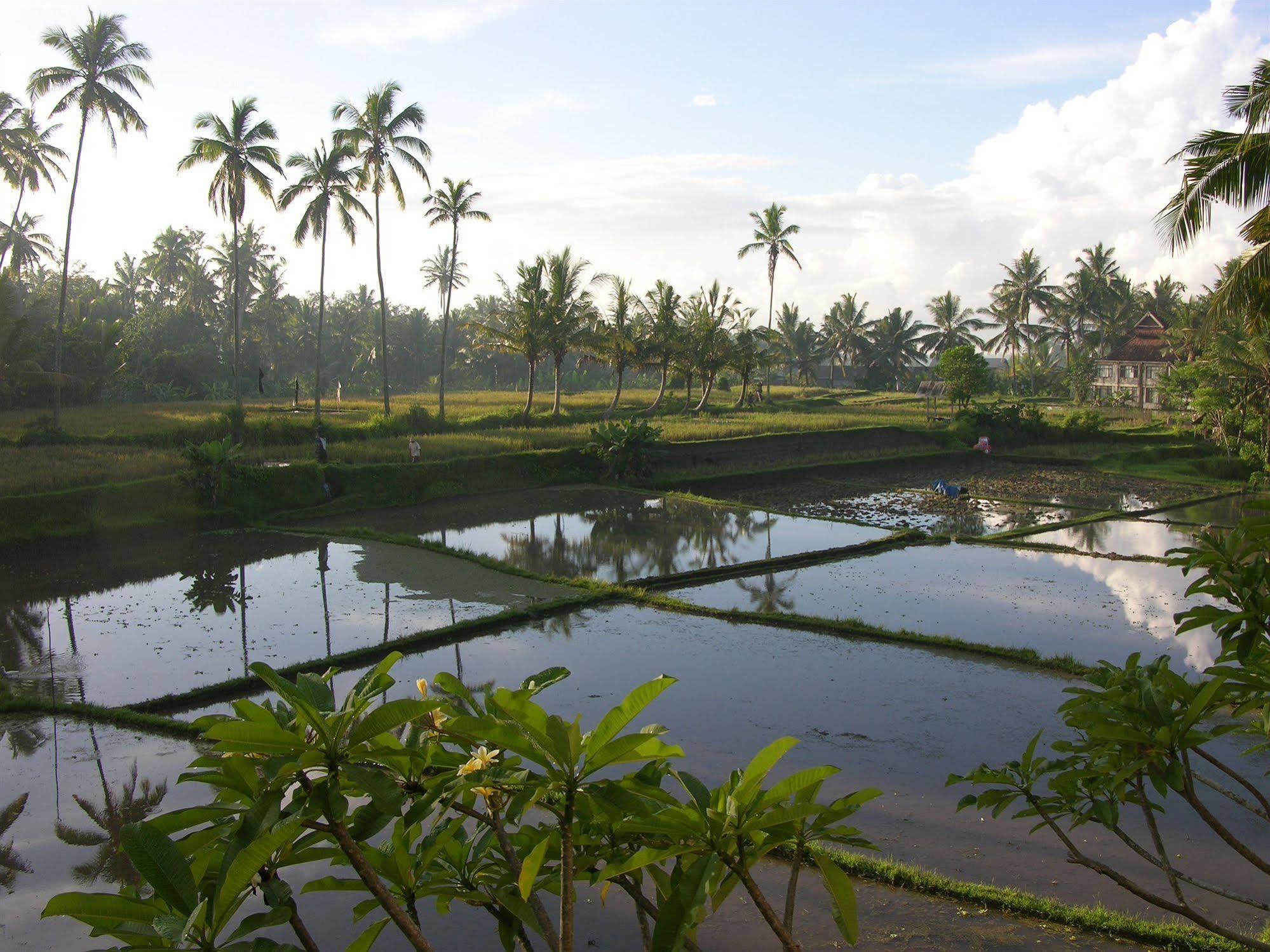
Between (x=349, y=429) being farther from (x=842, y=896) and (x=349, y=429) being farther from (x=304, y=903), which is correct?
(x=842, y=896)

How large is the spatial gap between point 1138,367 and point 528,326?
89.2 ft

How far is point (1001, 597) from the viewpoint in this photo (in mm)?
10586

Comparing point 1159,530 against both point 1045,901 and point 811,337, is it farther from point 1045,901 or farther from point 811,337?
point 811,337

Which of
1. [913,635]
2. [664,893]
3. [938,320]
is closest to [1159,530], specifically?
[913,635]

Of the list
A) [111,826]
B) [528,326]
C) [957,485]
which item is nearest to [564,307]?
[528,326]

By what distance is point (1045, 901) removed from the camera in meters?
4.23

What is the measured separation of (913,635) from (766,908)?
7.67 m

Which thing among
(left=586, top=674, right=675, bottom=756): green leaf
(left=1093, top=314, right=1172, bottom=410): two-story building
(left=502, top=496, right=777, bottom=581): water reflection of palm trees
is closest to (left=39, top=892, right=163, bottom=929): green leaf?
(left=586, top=674, right=675, bottom=756): green leaf

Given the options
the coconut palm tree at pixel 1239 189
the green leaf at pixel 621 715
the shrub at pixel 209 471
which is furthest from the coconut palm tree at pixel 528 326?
the green leaf at pixel 621 715

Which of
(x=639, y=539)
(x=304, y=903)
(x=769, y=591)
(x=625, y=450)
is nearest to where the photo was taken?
(x=304, y=903)

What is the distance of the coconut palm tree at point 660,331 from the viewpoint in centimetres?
2780

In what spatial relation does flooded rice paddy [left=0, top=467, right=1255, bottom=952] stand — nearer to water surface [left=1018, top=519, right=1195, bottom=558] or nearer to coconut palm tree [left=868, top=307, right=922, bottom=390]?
water surface [left=1018, top=519, right=1195, bottom=558]

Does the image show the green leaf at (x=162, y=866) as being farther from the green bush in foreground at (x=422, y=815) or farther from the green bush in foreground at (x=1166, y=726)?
the green bush in foreground at (x=1166, y=726)

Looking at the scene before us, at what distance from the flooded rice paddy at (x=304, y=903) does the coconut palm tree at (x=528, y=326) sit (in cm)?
1824
